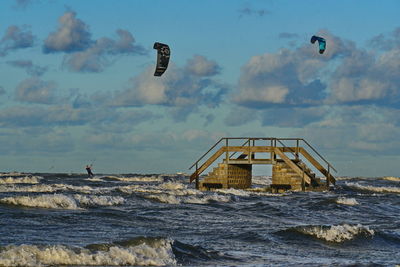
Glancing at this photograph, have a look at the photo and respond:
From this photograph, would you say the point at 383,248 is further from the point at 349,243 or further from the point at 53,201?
the point at 53,201

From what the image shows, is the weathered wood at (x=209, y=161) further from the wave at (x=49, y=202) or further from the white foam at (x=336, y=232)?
the white foam at (x=336, y=232)

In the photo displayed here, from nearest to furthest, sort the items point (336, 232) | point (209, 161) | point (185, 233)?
point (185, 233), point (336, 232), point (209, 161)

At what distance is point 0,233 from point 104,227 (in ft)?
10.5

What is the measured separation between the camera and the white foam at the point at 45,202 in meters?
23.3

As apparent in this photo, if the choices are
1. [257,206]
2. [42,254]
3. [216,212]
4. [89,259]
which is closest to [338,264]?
[89,259]

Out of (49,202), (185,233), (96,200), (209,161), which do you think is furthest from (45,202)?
(209,161)

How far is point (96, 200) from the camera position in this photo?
25.6m

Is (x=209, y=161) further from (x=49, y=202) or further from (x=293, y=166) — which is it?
(x=49, y=202)

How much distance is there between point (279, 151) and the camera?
43188 mm

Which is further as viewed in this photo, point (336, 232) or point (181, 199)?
point (181, 199)

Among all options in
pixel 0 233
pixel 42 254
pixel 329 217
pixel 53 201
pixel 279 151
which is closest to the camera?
pixel 42 254

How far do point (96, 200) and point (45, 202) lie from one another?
2.62 metres

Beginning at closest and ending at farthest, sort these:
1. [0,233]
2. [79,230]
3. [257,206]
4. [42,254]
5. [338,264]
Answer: [42,254], [338,264], [0,233], [79,230], [257,206]

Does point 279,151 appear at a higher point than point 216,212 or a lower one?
higher
